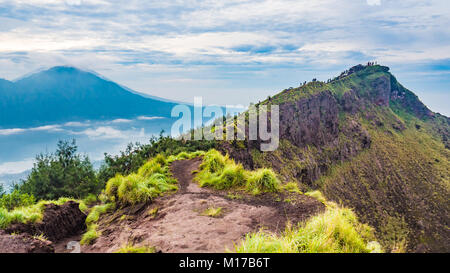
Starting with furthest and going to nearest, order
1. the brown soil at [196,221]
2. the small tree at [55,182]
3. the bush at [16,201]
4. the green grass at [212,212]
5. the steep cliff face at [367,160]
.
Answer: the steep cliff face at [367,160] < the small tree at [55,182] < the bush at [16,201] < the green grass at [212,212] < the brown soil at [196,221]

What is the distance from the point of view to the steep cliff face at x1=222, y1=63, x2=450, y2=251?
212 ft

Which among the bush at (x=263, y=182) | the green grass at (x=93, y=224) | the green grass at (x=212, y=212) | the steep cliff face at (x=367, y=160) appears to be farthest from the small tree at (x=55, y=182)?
the steep cliff face at (x=367, y=160)

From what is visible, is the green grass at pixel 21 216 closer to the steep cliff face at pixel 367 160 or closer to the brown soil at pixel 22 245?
the brown soil at pixel 22 245

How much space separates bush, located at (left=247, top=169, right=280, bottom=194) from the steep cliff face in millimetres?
36838

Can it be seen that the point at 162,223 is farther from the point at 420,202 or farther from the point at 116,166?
the point at 420,202

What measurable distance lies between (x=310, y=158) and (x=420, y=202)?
35.4 m

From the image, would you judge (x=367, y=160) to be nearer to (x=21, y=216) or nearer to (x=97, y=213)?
(x=97, y=213)

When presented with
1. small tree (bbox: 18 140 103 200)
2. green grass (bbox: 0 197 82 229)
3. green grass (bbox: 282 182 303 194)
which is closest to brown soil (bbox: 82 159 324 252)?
green grass (bbox: 282 182 303 194)

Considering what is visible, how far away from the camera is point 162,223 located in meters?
6.29

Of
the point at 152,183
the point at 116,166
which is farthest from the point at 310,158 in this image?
the point at 152,183

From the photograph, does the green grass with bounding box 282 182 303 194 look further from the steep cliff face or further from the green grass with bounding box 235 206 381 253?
the steep cliff face

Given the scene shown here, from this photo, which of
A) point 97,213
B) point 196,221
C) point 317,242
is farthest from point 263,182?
point 97,213

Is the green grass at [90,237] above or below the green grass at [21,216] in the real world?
below

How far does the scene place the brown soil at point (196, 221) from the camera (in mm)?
5078
